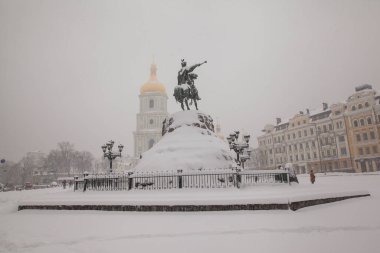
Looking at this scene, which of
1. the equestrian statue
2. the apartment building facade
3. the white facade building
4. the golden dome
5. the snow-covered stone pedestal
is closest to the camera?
the snow-covered stone pedestal

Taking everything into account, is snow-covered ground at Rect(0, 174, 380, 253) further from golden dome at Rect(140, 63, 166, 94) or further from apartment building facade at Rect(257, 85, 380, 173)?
golden dome at Rect(140, 63, 166, 94)

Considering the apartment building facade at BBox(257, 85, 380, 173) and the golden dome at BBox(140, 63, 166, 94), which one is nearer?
the apartment building facade at BBox(257, 85, 380, 173)

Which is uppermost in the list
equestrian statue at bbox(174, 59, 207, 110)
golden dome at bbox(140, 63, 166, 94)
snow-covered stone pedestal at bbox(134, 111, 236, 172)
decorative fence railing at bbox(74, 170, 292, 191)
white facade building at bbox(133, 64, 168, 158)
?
golden dome at bbox(140, 63, 166, 94)

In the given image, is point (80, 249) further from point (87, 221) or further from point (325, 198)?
point (325, 198)

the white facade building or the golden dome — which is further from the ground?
the golden dome

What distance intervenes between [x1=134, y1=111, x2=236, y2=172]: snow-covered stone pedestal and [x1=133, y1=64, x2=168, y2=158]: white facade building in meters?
62.8

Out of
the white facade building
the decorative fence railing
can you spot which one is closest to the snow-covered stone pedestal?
the decorative fence railing

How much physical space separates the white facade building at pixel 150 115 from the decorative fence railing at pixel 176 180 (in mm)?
69126

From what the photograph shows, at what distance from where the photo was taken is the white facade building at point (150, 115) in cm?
8656

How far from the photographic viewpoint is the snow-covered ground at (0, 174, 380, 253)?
5.48 m

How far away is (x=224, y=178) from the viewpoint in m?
15.7

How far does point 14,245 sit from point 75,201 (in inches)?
208

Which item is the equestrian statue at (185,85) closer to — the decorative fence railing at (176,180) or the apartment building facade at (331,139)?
the decorative fence railing at (176,180)

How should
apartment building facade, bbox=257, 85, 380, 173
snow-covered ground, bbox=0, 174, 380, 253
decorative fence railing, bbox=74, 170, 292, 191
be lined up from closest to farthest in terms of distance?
snow-covered ground, bbox=0, 174, 380, 253 → decorative fence railing, bbox=74, 170, 292, 191 → apartment building facade, bbox=257, 85, 380, 173
